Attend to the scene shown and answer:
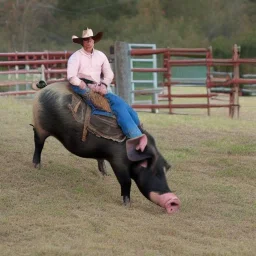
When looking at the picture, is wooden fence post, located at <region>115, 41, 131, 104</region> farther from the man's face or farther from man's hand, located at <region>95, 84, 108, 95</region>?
man's hand, located at <region>95, 84, 108, 95</region>

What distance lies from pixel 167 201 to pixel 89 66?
1.57m

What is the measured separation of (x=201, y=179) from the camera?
8805 millimetres

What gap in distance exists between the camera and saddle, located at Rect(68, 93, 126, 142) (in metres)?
7.25

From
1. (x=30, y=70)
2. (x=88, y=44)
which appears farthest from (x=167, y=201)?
(x=30, y=70)

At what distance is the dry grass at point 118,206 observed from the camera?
593 centimetres

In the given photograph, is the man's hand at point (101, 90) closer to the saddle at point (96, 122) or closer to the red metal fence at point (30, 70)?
the saddle at point (96, 122)

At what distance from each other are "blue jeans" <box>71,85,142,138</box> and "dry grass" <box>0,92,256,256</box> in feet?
2.24

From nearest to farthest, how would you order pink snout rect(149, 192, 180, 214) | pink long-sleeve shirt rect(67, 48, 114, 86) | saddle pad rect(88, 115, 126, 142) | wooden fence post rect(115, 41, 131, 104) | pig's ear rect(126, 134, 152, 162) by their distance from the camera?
pink snout rect(149, 192, 180, 214)
pig's ear rect(126, 134, 152, 162)
saddle pad rect(88, 115, 126, 142)
pink long-sleeve shirt rect(67, 48, 114, 86)
wooden fence post rect(115, 41, 131, 104)

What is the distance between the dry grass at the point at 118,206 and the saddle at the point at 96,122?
62 centimetres

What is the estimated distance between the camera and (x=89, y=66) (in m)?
7.70

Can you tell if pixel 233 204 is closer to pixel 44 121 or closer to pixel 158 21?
pixel 44 121

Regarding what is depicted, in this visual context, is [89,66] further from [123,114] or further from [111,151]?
[111,151]

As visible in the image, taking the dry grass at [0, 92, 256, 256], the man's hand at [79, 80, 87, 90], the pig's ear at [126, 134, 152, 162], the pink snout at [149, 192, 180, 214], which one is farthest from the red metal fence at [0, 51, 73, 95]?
the pink snout at [149, 192, 180, 214]

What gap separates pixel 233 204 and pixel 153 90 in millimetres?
9612
